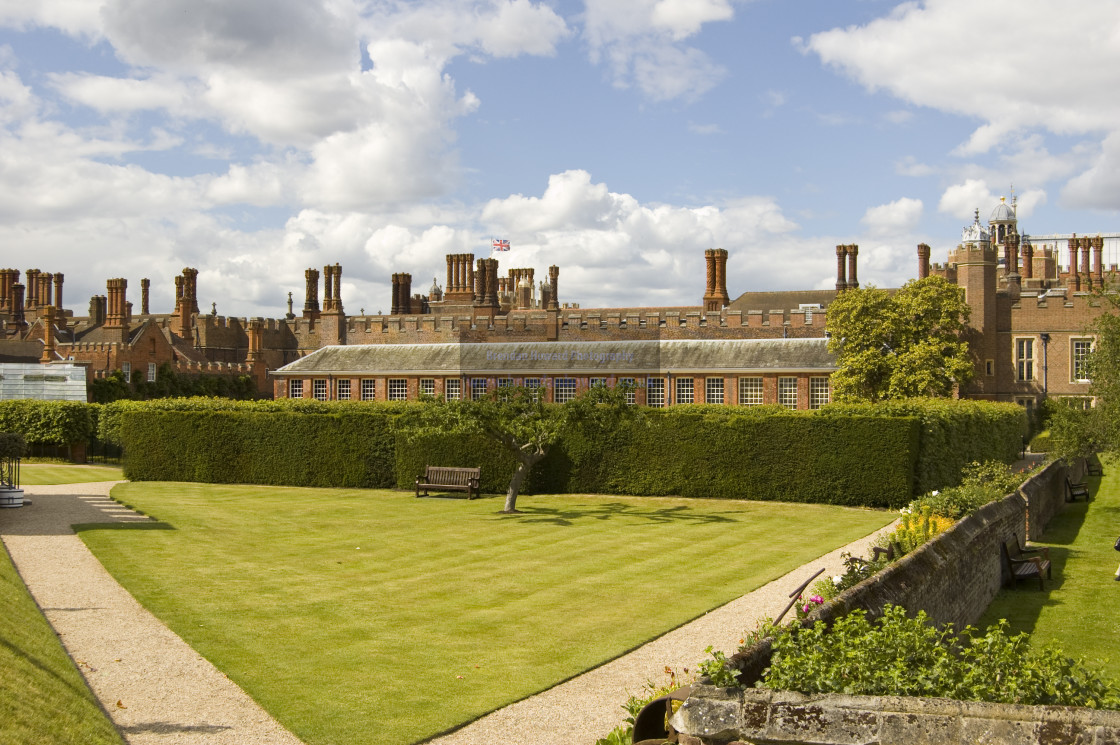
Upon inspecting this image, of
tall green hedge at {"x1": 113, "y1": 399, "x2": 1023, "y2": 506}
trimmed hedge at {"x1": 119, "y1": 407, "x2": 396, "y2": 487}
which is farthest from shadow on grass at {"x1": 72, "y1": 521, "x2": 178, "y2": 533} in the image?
trimmed hedge at {"x1": 119, "y1": 407, "x2": 396, "y2": 487}

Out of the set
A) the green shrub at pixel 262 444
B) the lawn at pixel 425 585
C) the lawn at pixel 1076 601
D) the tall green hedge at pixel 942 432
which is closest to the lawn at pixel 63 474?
the green shrub at pixel 262 444

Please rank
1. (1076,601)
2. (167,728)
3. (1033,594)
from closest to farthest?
(167,728)
(1076,601)
(1033,594)

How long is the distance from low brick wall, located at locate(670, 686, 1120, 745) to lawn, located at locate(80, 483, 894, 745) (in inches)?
121

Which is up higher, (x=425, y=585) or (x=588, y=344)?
(x=588, y=344)

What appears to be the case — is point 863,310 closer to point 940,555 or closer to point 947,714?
point 940,555

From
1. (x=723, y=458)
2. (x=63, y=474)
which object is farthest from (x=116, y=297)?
(x=723, y=458)

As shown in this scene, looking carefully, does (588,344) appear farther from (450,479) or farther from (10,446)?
(10,446)

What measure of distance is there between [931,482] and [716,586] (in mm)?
12490

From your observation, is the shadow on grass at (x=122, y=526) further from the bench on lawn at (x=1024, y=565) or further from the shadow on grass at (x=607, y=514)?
the bench on lawn at (x=1024, y=565)

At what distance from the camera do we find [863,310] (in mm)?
39844

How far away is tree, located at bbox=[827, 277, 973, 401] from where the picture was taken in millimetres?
39031

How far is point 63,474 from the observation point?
3212 cm

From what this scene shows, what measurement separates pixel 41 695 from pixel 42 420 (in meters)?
35.2


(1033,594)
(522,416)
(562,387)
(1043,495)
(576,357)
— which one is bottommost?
(1033,594)
